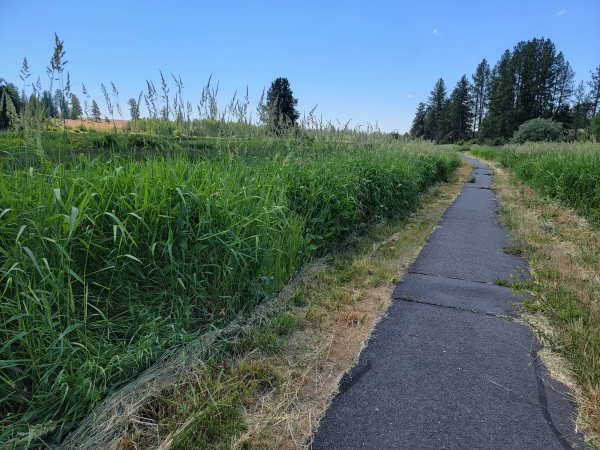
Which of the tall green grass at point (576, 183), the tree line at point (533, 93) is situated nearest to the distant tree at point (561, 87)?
the tree line at point (533, 93)

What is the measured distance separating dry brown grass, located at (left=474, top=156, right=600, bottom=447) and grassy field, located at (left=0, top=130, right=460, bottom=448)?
2.08 m

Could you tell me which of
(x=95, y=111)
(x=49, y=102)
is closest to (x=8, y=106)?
(x=49, y=102)

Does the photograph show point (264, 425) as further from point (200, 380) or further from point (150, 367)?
point (150, 367)

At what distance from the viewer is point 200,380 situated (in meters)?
1.85

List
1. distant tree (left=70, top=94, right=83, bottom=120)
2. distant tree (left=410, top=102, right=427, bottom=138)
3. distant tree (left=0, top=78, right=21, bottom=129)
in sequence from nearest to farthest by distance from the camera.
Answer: distant tree (left=0, top=78, right=21, bottom=129) → distant tree (left=70, top=94, right=83, bottom=120) → distant tree (left=410, top=102, right=427, bottom=138)

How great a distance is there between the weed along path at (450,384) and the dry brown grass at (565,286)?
9 centimetres

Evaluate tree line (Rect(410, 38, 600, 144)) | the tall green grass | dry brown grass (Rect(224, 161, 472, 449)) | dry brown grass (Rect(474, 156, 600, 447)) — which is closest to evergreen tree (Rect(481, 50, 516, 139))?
tree line (Rect(410, 38, 600, 144))

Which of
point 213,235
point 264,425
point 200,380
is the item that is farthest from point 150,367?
point 213,235

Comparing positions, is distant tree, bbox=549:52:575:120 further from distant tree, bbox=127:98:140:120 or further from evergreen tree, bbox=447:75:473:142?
distant tree, bbox=127:98:140:120

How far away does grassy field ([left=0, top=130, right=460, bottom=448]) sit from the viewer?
1553 millimetres

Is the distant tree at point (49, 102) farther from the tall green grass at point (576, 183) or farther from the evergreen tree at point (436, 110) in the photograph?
the evergreen tree at point (436, 110)

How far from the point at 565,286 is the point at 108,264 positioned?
12.4ft

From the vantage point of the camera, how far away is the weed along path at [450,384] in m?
1.68

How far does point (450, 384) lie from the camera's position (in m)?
2.04
